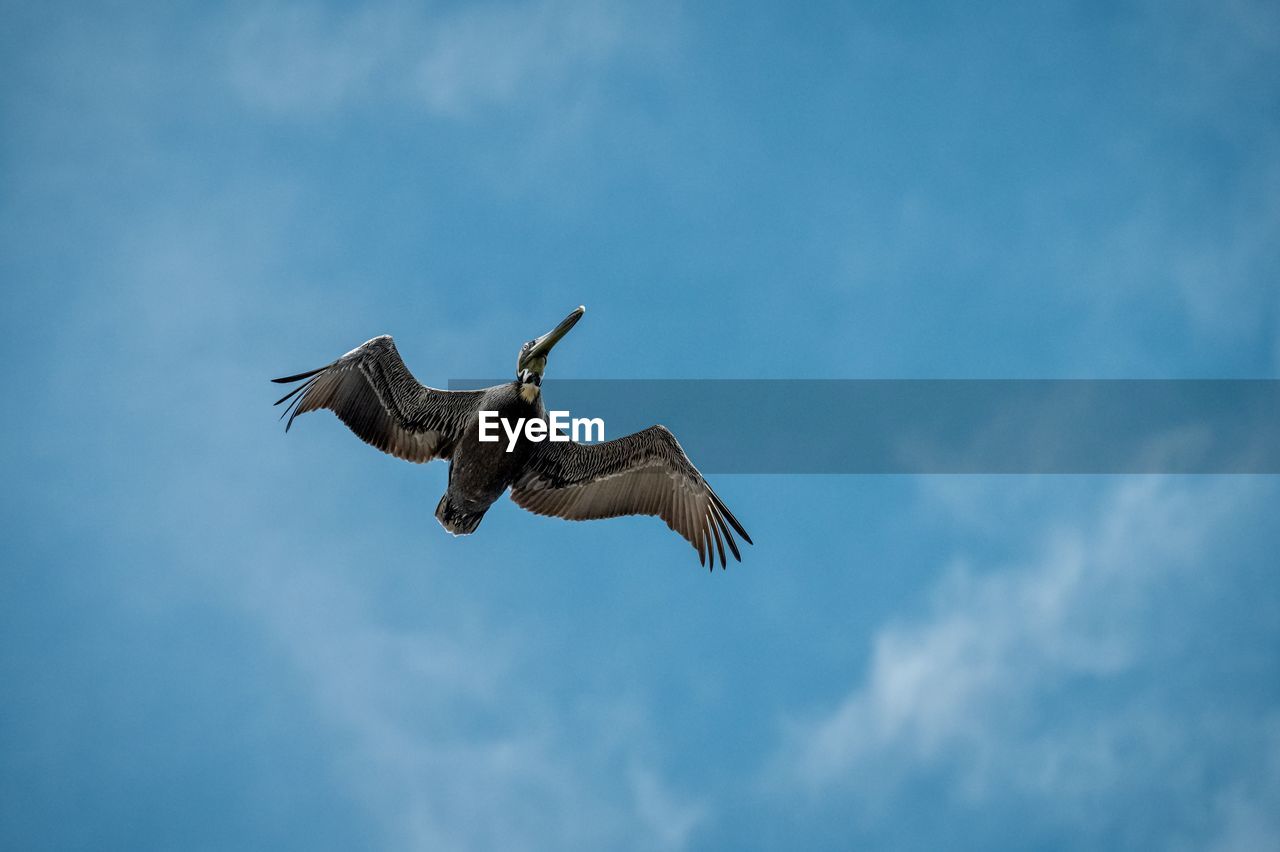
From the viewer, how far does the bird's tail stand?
18812 mm

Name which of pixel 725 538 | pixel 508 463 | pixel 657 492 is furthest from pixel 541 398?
pixel 725 538

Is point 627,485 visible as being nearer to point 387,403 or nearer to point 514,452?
point 514,452

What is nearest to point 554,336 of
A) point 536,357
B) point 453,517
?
point 536,357

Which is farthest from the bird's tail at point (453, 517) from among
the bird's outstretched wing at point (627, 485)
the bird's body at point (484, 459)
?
the bird's outstretched wing at point (627, 485)

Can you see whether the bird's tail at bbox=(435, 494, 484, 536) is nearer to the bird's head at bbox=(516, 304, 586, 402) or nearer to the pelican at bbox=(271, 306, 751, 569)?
the pelican at bbox=(271, 306, 751, 569)

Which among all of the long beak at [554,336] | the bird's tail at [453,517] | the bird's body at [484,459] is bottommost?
the bird's tail at [453,517]

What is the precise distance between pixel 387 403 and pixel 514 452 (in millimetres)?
2207

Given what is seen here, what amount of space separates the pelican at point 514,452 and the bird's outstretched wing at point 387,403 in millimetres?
16

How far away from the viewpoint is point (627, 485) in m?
19.5

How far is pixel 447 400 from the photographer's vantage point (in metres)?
18.6

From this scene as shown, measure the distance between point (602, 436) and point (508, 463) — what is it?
180 cm

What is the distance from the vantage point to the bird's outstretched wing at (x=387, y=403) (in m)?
18.4

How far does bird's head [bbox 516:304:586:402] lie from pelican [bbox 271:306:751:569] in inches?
0.8

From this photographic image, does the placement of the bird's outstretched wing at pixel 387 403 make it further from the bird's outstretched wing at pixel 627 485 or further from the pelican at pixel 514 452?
the bird's outstretched wing at pixel 627 485
